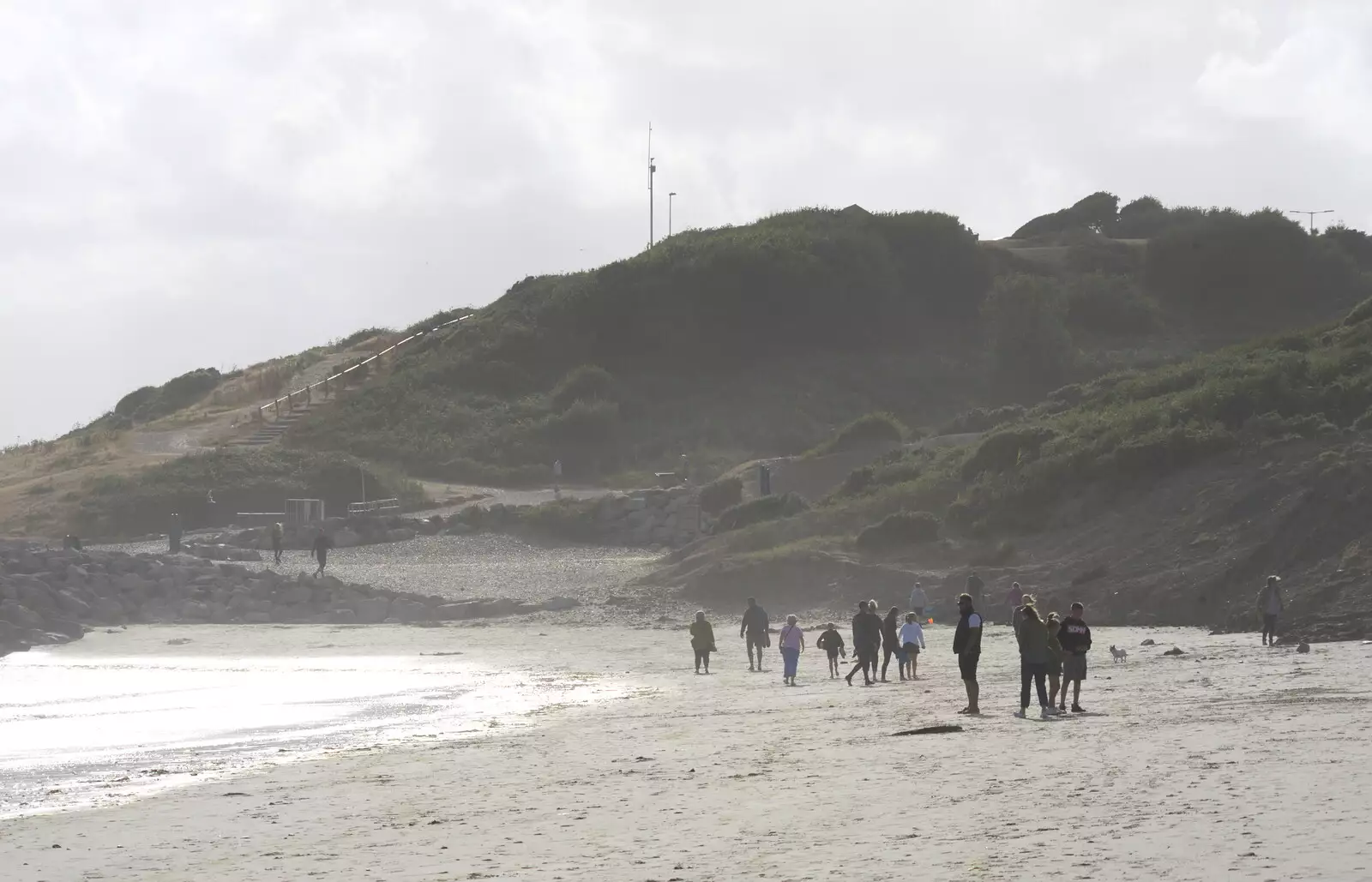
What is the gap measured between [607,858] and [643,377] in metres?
57.9

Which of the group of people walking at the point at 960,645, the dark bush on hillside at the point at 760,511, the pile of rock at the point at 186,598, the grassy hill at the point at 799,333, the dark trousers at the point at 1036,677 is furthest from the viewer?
the grassy hill at the point at 799,333

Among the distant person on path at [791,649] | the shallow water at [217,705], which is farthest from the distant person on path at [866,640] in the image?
the shallow water at [217,705]

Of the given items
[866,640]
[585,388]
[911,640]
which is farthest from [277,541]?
[585,388]

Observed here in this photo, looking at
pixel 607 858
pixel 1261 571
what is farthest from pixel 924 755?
pixel 1261 571

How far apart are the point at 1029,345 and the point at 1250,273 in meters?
21.0

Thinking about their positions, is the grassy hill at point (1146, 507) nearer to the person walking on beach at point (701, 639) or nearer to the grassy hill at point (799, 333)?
the person walking on beach at point (701, 639)

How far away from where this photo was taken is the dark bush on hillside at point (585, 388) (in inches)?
2544

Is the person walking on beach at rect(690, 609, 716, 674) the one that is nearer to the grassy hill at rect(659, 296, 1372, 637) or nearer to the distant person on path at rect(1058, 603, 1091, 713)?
the grassy hill at rect(659, 296, 1372, 637)

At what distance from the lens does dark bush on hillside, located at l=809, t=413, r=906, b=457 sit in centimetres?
4981

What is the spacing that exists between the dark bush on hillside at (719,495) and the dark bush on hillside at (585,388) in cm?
1928

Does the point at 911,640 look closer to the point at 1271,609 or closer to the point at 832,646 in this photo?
the point at 832,646

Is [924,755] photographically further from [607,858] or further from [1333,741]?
[607,858]

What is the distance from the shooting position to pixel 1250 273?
3076 inches

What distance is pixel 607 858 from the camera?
410 inches
